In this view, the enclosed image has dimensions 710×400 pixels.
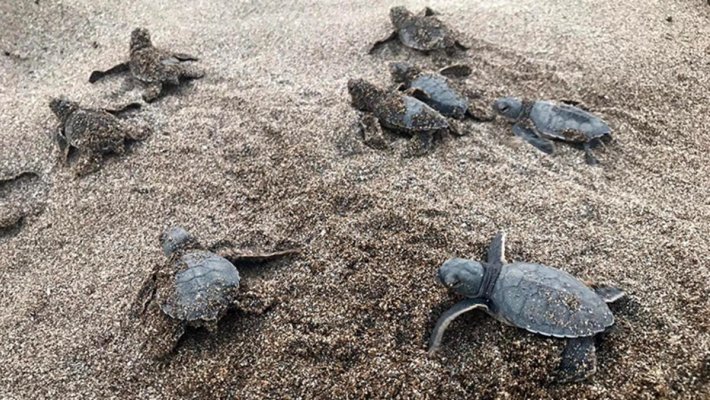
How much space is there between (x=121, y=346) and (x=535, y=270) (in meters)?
2.11

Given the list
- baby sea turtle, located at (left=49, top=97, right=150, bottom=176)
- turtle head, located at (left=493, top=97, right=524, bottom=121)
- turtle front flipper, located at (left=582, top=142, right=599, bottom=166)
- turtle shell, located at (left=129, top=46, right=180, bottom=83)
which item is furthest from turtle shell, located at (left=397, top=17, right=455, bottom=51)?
baby sea turtle, located at (left=49, top=97, right=150, bottom=176)

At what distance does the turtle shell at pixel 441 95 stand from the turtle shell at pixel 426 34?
69cm

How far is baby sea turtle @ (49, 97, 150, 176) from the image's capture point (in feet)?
13.1

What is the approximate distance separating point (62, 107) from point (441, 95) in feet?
9.62

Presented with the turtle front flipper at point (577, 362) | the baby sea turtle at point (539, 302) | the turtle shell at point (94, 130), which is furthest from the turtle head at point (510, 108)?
the turtle shell at point (94, 130)

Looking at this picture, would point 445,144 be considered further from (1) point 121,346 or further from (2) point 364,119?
(1) point 121,346

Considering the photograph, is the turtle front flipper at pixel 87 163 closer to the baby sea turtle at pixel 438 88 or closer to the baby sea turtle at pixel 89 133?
the baby sea turtle at pixel 89 133

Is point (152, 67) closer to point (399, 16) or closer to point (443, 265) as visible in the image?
point (399, 16)

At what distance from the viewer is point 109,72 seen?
512 cm

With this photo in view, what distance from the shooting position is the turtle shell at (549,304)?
2451 mm

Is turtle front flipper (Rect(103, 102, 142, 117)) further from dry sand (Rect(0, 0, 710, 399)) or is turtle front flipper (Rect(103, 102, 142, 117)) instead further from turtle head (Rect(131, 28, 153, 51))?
turtle head (Rect(131, 28, 153, 51))

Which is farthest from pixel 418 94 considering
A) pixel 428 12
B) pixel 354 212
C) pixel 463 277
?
pixel 463 277

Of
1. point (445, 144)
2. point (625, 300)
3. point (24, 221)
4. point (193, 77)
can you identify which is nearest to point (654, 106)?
point (445, 144)

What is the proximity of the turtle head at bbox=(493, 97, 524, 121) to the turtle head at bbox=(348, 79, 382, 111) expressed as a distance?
3.05ft
